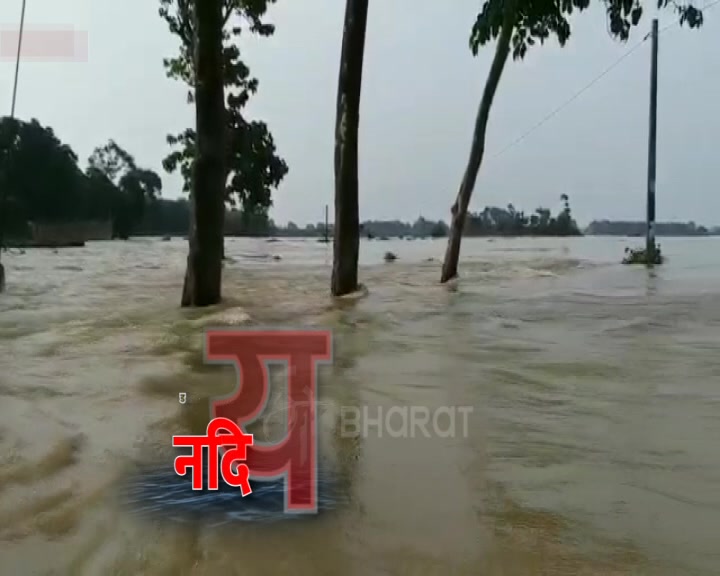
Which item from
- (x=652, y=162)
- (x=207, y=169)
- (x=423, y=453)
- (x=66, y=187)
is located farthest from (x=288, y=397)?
(x=66, y=187)

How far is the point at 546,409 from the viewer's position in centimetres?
327

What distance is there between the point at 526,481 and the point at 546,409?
0.98 metres

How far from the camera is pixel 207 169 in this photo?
25.0 feet

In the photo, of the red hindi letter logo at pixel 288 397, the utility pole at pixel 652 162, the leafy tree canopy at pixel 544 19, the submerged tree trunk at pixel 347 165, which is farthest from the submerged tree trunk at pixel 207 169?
the utility pole at pixel 652 162

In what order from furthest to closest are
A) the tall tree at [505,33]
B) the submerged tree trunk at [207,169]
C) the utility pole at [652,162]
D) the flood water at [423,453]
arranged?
1. the utility pole at [652,162]
2. the tall tree at [505,33]
3. the submerged tree trunk at [207,169]
4. the flood water at [423,453]

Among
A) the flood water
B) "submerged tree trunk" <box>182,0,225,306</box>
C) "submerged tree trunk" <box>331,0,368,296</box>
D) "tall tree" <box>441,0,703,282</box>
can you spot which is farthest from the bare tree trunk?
the flood water

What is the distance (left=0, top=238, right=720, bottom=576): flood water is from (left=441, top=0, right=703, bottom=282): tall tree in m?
6.80

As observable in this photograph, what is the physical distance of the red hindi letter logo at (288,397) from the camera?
2387mm

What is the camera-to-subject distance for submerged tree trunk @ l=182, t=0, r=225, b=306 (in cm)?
755

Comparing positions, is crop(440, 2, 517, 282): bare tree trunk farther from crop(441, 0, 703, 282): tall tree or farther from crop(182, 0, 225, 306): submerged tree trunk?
crop(182, 0, 225, 306): submerged tree trunk

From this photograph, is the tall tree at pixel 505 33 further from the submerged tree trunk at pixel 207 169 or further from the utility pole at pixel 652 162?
the submerged tree trunk at pixel 207 169

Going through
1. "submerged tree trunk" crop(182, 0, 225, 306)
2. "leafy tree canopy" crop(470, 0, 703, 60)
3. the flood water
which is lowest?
the flood water

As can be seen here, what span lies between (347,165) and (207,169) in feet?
6.61

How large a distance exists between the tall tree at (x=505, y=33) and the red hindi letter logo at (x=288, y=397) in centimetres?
762
